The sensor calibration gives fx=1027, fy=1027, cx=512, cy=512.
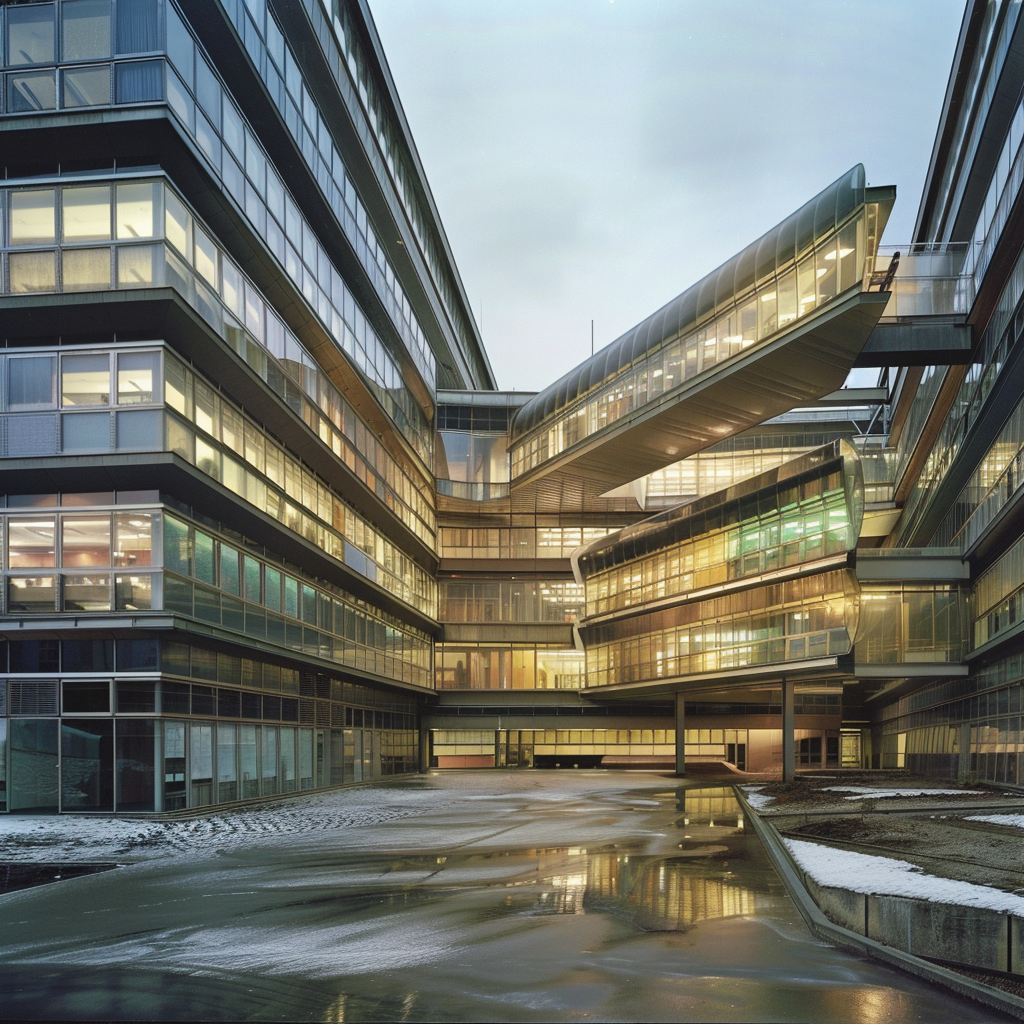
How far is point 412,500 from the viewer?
161ft

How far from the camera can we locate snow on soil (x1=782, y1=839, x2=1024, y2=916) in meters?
9.55

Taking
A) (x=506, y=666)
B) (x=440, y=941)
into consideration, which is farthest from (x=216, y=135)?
(x=506, y=666)

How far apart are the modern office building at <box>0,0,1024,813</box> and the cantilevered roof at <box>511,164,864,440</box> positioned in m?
0.17

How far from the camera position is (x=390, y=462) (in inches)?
1716

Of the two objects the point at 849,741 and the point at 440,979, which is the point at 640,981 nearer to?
the point at 440,979

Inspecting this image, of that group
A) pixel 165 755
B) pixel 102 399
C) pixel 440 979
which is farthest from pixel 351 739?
pixel 440 979

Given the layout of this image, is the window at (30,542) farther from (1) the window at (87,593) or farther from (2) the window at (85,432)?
(2) the window at (85,432)

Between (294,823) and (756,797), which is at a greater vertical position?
(294,823)

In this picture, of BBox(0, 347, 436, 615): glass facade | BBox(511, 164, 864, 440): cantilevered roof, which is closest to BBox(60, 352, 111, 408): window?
BBox(0, 347, 436, 615): glass facade

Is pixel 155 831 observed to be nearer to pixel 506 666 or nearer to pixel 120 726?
pixel 120 726

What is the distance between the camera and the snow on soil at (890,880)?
31.3 ft

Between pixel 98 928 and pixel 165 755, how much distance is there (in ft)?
42.6

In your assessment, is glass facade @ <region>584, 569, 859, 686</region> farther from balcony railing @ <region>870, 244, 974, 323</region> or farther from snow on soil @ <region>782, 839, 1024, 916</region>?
snow on soil @ <region>782, 839, 1024, 916</region>

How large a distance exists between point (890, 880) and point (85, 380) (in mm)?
18672
